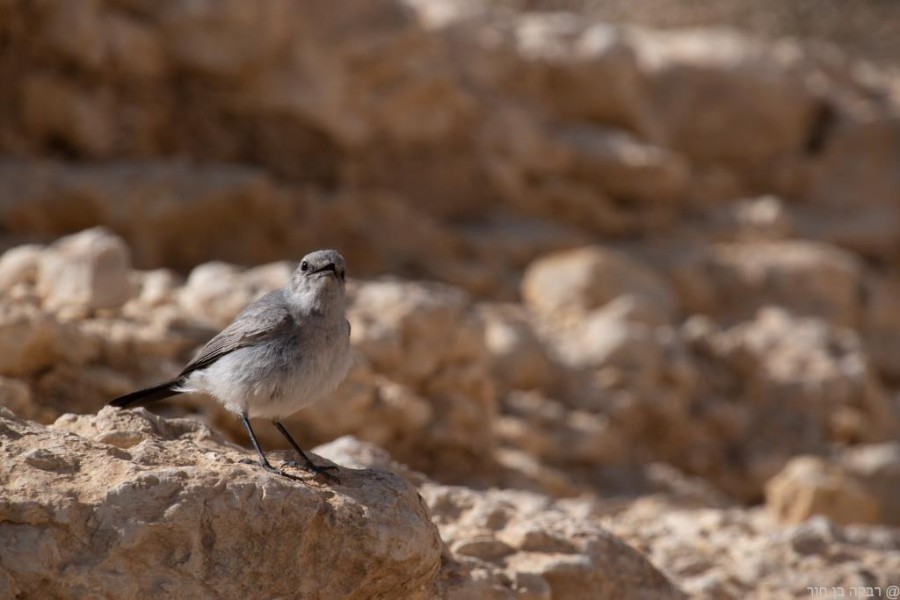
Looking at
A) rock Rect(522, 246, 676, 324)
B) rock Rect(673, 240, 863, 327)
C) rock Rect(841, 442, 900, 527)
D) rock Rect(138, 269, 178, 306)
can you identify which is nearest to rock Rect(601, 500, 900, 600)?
rock Rect(841, 442, 900, 527)

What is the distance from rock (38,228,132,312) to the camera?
6883 millimetres

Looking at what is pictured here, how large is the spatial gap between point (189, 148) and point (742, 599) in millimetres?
7365

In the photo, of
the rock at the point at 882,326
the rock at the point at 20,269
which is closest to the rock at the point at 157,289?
the rock at the point at 20,269

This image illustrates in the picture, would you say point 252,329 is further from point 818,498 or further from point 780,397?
point 780,397

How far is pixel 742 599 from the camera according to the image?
17.2 ft

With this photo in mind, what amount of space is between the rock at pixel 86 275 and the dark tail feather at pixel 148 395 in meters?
2.50

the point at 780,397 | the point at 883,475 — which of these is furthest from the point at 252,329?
the point at 780,397

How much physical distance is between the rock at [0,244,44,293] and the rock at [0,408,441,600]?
3.68m

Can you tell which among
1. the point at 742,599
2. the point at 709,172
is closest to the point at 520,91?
the point at 709,172

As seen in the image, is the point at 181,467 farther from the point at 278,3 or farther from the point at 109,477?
the point at 278,3

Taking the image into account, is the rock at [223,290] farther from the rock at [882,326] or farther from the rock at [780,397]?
the rock at [882,326]

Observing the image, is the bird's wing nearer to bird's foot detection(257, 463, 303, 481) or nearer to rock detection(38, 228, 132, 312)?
bird's foot detection(257, 463, 303, 481)

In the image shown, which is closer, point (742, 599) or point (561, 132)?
point (742, 599)

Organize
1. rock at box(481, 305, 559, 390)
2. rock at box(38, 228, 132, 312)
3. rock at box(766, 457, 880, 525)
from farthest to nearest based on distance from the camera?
rock at box(481, 305, 559, 390), rock at box(766, 457, 880, 525), rock at box(38, 228, 132, 312)
